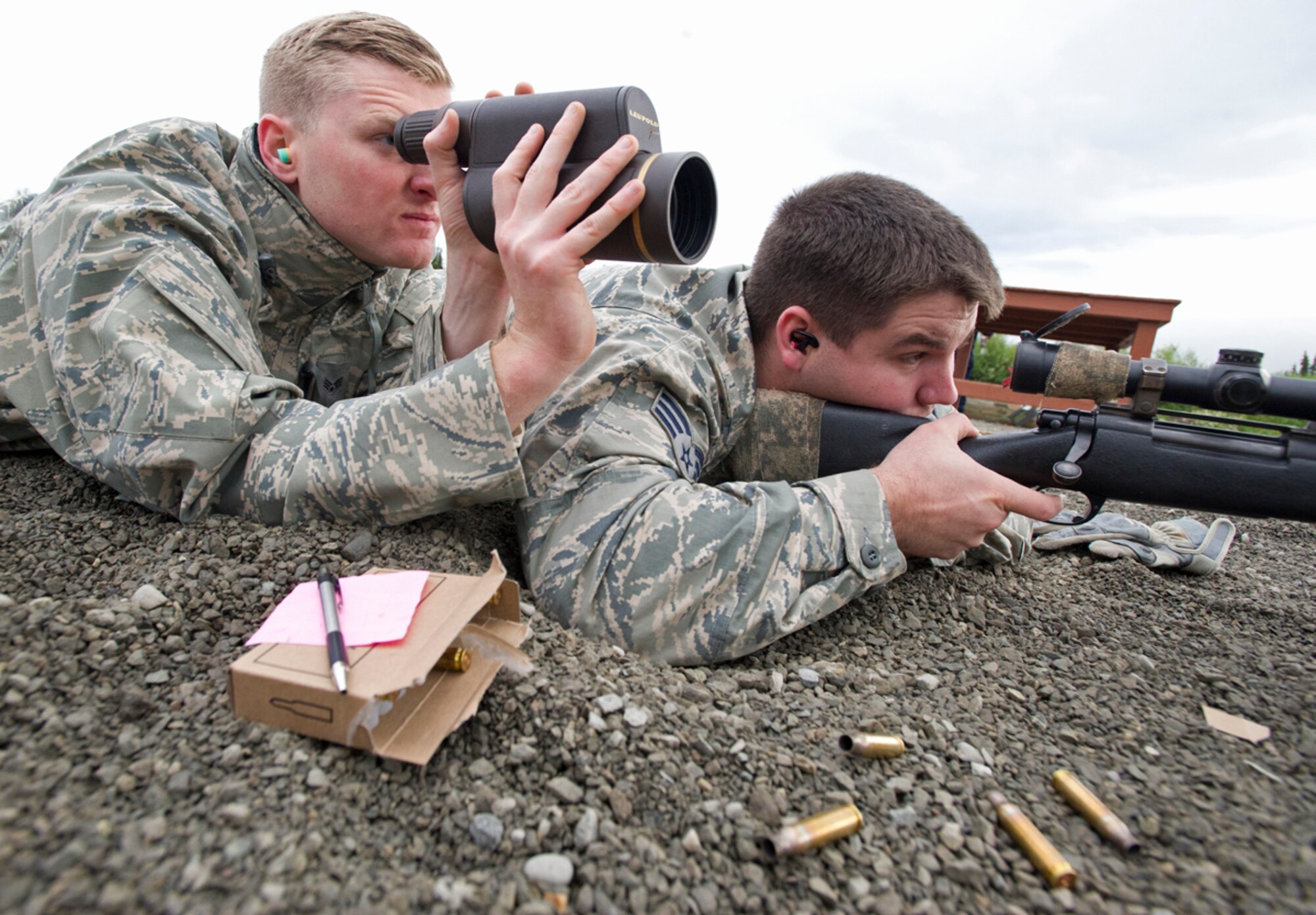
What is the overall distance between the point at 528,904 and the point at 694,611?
2.98 ft

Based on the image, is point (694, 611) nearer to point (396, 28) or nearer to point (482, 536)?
point (482, 536)

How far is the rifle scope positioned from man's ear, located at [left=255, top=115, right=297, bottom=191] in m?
2.37

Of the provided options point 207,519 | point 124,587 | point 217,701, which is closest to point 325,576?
point 217,701

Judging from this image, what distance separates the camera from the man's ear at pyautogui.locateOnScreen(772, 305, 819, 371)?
250 cm

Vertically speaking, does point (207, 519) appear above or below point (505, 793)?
above

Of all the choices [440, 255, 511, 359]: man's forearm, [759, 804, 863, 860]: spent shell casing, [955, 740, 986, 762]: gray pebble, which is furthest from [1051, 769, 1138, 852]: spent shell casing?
[440, 255, 511, 359]: man's forearm

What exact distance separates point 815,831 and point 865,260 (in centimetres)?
178

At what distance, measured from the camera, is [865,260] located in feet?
7.94

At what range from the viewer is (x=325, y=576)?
4.97 feet

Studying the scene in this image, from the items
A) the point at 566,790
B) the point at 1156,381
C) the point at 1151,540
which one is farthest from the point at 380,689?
the point at 1151,540

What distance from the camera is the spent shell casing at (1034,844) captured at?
3.89 feet

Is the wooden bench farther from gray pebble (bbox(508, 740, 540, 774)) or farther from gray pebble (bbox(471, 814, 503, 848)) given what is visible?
gray pebble (bbox(471, 814, 503, 848))

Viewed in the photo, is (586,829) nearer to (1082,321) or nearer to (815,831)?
(815,831)

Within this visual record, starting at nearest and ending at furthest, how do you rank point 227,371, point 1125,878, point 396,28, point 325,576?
point 1125,878
point 325,576
point 227,371
point 396,28
